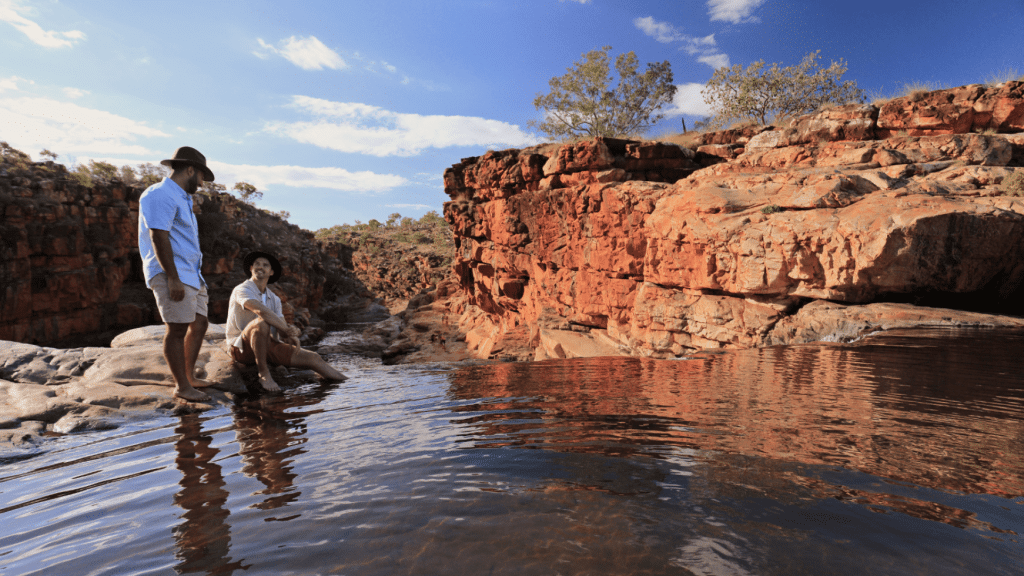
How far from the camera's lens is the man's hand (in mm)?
4227

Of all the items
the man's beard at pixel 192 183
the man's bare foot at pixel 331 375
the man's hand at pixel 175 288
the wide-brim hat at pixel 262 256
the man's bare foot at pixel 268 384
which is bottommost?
the man's bare foot at pixel 331 375

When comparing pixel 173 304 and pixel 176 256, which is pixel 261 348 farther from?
pixel 176 256

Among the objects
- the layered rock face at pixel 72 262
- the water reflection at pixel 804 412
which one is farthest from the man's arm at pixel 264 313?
the layered rock face at pixel 72 262

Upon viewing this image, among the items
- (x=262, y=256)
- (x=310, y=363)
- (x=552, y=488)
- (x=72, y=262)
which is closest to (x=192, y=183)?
(x=262, y=256)

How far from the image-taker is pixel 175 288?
13.9ft

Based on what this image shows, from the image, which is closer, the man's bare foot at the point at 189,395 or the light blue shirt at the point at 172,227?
the light blue shirt at the point at 172,227

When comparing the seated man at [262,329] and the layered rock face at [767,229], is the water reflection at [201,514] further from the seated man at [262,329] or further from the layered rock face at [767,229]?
the layered rock face at [767,229]

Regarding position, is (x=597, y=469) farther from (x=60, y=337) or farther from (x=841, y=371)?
(x=60, y=337)

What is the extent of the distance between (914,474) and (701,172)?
14.2 meters

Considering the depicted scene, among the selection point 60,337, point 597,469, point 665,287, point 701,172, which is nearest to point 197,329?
point 597,469

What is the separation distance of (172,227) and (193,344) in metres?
1.30

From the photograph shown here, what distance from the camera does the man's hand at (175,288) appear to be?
423cm

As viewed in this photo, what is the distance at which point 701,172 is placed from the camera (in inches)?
579

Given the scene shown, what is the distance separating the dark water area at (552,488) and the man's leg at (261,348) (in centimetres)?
99
